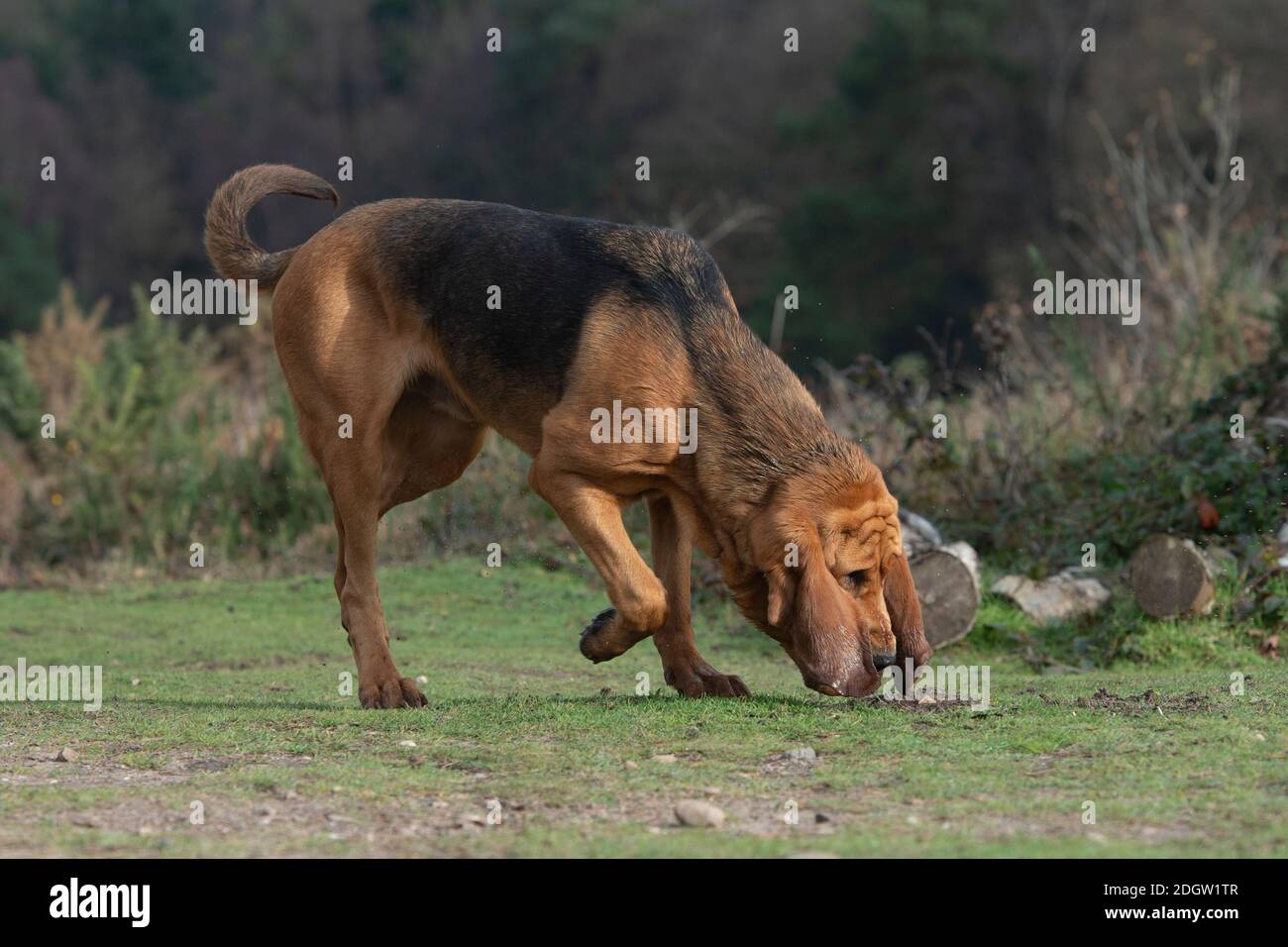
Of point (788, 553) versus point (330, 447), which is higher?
point (330, 447)

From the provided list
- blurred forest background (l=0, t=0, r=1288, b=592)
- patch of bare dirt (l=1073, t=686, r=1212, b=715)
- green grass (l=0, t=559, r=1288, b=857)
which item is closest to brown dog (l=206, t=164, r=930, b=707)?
green grass (l=0, t=559, r=1288, b=857)

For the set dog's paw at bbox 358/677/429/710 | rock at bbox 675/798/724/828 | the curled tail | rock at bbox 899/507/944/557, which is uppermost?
the curled tail

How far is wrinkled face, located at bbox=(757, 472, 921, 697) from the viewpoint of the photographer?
6520 mm

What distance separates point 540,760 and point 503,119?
4943 centimetres

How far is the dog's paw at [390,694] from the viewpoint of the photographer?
7621 millimetres

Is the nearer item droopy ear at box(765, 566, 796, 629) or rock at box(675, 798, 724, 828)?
rock at box(675, 798, 724, 828)

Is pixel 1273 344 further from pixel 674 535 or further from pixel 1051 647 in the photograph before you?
pixel 674 535

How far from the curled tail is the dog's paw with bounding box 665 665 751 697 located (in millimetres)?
2981

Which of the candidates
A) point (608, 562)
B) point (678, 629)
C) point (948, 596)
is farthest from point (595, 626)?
point (948, 596)

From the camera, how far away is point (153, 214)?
5288 cm

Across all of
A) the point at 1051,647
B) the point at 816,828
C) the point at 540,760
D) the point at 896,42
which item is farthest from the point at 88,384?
the point at 896,42

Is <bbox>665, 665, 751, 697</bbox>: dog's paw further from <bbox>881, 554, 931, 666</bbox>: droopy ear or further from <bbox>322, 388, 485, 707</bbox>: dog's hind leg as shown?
<bbox>322, 388, 485, 707</bbox>: dog's hind leg

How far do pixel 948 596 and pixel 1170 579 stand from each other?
4.40 ft

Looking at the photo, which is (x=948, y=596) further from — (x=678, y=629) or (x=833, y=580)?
(x=833, y=580)
